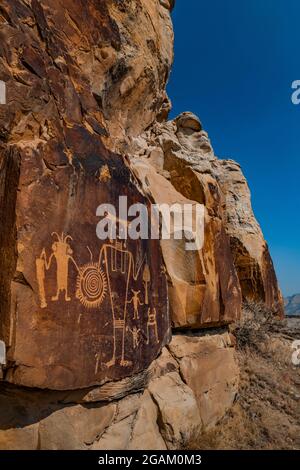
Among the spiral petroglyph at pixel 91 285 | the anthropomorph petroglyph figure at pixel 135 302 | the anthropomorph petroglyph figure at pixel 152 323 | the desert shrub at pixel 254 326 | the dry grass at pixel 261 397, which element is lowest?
the dry grass at pixel 261 397

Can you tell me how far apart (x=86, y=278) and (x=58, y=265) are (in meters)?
0.34

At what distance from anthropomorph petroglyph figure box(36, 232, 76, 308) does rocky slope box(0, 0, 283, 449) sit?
1 cm

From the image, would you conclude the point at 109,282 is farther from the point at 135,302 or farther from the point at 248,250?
the point at 248,250

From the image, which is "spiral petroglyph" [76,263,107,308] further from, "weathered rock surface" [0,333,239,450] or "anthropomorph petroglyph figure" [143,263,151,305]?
"weathered rock surface" [0,333,239,450]

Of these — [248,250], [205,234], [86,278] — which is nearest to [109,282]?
[86,278]

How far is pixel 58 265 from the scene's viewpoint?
299cm

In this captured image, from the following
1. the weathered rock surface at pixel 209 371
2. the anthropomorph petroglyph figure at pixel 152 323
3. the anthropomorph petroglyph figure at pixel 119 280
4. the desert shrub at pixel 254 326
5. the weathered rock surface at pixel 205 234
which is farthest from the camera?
the desert shrub at pixel 254 326

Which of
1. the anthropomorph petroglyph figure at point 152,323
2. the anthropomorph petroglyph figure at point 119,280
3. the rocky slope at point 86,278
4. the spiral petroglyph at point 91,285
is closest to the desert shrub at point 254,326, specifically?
the rocky slope at point 86,278

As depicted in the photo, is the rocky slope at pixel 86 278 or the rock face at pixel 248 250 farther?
the rock face at pixel 248 250

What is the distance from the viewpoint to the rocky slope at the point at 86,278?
2.83m

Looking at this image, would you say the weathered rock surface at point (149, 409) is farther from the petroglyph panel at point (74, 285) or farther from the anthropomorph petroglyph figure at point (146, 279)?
the anthropomorph petroglyph figure at point (146, 279)

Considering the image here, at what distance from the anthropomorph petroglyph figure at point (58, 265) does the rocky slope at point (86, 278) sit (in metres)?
0.01

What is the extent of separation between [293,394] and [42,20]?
7.29m
